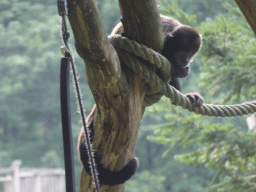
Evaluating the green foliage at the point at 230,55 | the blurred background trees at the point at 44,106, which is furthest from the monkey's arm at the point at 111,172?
the blurred background trees at the point at 44,106

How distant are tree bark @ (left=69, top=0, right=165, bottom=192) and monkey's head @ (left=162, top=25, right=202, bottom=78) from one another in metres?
0.63

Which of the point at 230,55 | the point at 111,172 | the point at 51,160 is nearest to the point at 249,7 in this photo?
the point at 111,172

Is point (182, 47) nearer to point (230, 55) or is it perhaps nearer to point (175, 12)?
point (175, 12)

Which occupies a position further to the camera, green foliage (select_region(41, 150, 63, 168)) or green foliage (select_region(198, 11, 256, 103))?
green foliage (select_region(41, 150, 63, 168))

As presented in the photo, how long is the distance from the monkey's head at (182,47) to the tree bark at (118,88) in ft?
2.07

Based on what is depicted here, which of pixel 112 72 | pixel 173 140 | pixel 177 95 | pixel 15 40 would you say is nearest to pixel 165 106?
pixel 173 140

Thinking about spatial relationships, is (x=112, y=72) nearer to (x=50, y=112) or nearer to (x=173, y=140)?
(x=173, y=140)

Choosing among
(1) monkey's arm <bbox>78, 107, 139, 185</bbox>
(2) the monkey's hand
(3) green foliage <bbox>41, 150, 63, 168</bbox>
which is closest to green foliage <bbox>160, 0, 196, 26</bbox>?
(2) the monkey's hand

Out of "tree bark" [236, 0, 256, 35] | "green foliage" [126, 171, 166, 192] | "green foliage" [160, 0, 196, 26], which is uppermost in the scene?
"tree bark" [236, 0, 256, 35]

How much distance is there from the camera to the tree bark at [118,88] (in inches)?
53.2

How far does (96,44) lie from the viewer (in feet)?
4.17

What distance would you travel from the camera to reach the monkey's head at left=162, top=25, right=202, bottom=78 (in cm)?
229

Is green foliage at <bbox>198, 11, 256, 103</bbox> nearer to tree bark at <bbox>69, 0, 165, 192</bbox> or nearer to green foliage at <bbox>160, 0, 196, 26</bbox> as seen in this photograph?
green foliage at <bbox>160, 0, 196, 26</bbox>

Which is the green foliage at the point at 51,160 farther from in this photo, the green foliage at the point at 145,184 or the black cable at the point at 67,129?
the black cable at the point at 67,129
